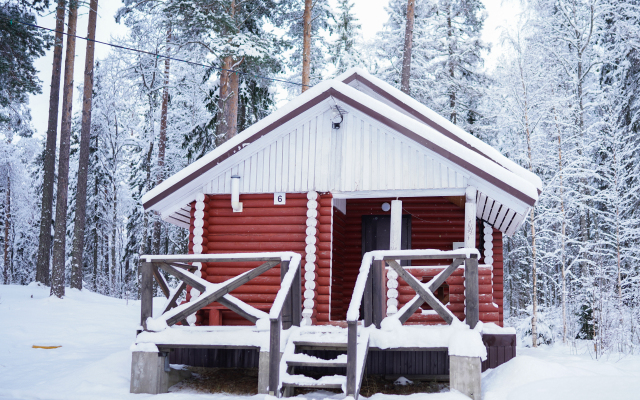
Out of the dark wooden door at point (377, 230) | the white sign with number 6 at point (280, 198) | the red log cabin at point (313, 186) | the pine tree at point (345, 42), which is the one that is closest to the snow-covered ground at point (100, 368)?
the red log cabin at point (313, 186)

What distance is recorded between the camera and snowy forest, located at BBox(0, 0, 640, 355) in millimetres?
16188

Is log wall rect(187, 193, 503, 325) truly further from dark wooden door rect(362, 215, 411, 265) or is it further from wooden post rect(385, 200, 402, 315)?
dark wooden door rect(362, 215, 411, 265)

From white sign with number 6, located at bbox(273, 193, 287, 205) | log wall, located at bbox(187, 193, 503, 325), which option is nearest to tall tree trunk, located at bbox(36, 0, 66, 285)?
log wall, located at bbox(187, 193, 503, 325)

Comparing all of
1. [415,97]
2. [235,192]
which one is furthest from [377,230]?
[415,97]

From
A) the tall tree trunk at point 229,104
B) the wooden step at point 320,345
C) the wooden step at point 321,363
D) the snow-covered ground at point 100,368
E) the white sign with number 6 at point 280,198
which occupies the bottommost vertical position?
the snow-covered ground at point 100,368

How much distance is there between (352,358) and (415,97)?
1805 centimetres

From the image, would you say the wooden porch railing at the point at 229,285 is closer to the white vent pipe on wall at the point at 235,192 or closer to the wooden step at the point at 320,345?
the wooden step at the point at 320,345

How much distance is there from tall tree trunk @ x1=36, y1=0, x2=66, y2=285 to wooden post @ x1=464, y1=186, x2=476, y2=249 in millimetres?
14507

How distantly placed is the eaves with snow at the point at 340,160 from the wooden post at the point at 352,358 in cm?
345

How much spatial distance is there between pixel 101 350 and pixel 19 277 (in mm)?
28949

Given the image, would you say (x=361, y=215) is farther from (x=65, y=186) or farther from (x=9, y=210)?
(x=9, y=210)

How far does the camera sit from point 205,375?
9.20 m

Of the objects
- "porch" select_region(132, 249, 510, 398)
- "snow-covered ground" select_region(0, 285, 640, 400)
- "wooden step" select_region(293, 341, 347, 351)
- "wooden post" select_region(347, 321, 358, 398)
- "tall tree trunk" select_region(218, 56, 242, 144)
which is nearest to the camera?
"wooden post" select_region(347, 321, 358, 398)

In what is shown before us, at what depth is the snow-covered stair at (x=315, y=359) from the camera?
645cm
